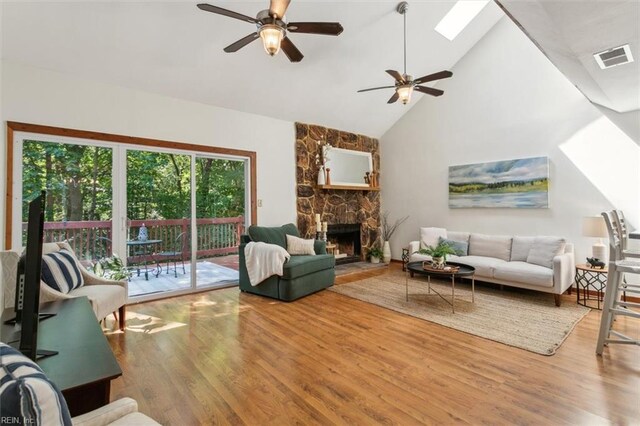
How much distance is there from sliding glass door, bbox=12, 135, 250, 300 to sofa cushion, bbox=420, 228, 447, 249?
10.5ft

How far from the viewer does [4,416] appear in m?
0.55

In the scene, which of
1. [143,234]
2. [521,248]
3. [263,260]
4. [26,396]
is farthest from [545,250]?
[143,234]

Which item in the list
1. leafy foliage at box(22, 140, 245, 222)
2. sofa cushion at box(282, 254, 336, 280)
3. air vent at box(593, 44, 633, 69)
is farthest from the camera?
sofa cushion at box(282, 254, 336, 280)

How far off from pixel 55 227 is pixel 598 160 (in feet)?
22.8

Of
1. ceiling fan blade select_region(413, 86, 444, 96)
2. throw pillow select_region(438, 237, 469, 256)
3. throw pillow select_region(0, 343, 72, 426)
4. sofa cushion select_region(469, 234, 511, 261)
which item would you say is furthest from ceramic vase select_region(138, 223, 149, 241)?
sofa cushion select_region(469, 234, 511, 261)

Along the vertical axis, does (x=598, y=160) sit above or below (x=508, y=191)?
above

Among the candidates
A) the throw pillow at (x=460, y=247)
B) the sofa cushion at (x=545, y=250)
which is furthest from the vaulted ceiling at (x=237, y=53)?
the sofa cushion at (x=545, y=250)

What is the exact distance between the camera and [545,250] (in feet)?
13.6

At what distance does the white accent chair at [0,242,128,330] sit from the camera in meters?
2.34

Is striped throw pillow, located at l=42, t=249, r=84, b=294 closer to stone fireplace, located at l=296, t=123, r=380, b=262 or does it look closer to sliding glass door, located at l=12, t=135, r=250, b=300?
sliding glass door, located at l=12, t=135, r=250, b=300

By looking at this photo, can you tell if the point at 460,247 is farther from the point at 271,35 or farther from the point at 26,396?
the point at 26,396

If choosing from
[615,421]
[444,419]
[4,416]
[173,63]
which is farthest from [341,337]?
[173,63]

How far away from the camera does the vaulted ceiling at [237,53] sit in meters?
2.99

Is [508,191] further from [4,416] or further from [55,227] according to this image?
→ [55,227]
